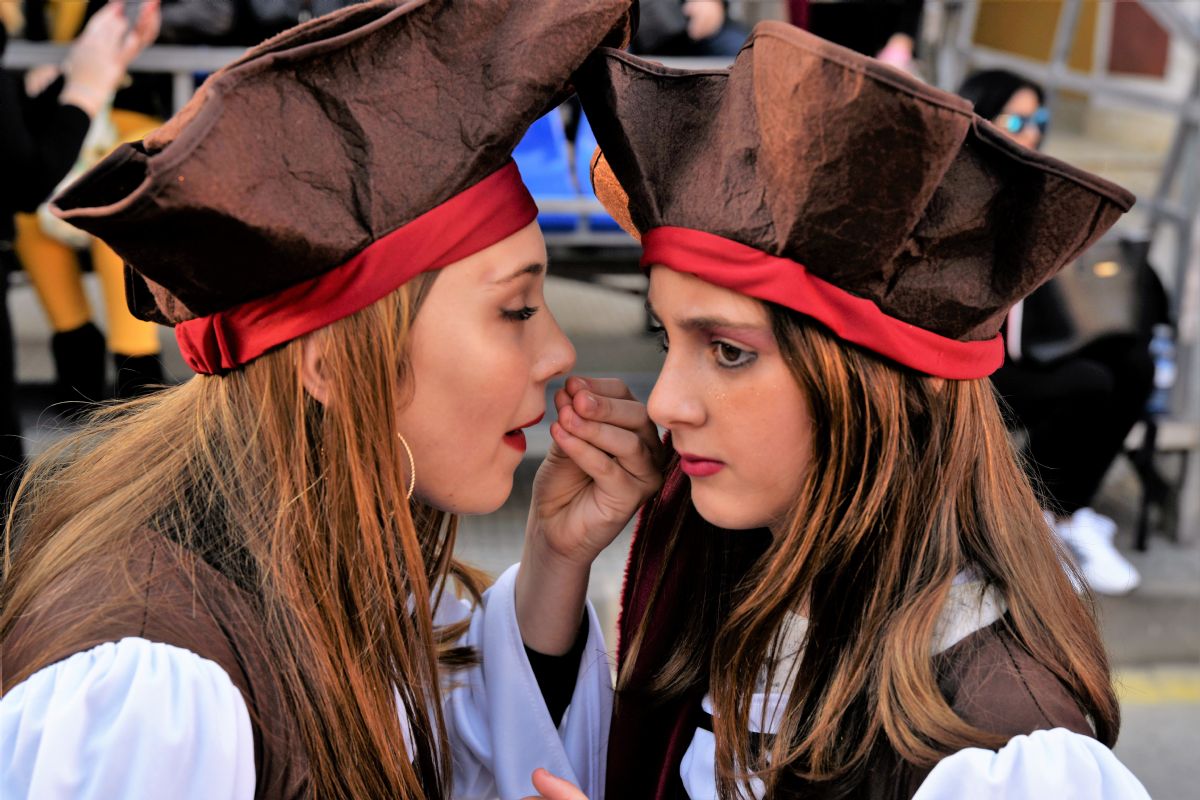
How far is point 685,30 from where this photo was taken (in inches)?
185

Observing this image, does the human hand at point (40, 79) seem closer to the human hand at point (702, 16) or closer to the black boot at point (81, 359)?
the black boot at point (81, 359)

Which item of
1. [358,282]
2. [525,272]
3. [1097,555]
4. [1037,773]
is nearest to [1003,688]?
[1037,773]

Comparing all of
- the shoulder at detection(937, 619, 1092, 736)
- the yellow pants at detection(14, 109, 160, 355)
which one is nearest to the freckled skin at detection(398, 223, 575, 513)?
the shoulder at detection(937, 619, 1092, 736)

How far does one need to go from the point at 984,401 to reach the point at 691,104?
1.89ft

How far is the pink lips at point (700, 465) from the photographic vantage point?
1.77 metres

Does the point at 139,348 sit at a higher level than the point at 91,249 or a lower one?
lower

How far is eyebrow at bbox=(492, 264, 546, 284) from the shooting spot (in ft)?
5.77

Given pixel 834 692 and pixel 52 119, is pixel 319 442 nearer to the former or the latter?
pixel 834 692

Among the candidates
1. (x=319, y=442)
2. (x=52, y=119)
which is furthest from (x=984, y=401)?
(x=52, y=119)

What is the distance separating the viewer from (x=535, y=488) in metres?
2.15

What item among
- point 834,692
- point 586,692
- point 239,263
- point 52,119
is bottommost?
point 586,692

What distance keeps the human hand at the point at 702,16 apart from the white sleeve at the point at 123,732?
3.72m

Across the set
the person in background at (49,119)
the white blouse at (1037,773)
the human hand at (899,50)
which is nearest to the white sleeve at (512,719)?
the white blouse at (1037,773)

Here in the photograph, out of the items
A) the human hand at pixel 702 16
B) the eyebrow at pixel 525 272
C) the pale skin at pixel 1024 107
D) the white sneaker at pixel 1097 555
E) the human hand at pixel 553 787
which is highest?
the eyebrow at pixel 525 272
